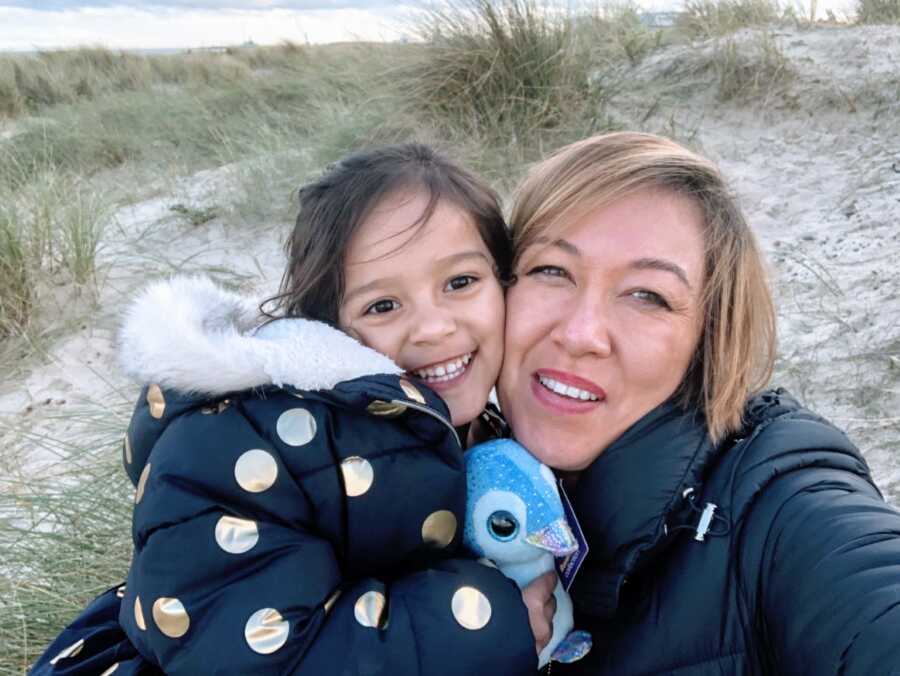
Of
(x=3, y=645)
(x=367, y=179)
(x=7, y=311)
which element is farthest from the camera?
(x=7, y=311)

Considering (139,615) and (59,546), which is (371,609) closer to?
(139,615)

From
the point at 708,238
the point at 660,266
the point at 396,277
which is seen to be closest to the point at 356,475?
the point at 396,277

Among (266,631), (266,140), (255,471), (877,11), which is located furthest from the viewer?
(877,11)

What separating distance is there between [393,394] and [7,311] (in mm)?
4601

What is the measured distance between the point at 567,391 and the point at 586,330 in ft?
0.52

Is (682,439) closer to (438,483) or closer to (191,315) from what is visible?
(438,483)

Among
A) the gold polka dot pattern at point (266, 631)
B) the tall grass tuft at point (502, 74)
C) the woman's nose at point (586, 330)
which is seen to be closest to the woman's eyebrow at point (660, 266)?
the woman's nose at point (586, 330)

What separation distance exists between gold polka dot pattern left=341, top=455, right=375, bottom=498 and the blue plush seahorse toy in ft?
0.82

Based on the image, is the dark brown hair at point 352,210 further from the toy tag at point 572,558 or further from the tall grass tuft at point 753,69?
the tall grass tuft at point 753,69

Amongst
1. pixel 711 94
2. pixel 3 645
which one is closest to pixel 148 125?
pixel 711 94

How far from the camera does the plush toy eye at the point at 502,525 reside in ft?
5.39

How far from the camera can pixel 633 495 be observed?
161cm

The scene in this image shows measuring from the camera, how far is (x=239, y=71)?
16.6 meters

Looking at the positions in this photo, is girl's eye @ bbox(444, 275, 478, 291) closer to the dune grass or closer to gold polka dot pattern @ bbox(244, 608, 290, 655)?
gold polka dot pattern @ bbox(244, 608, 290, 655)
